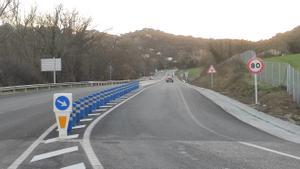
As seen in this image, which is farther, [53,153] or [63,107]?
[63,107]

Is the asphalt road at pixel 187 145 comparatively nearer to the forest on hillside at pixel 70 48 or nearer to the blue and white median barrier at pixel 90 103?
the blue and white median barrier at pixel 90 103

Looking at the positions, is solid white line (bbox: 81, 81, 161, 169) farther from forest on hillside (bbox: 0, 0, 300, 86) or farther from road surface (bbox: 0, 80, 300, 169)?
forest on hillside (bbox: 0, 0, 300, 86)

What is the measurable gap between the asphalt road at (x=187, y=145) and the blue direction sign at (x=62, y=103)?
44.2 inches

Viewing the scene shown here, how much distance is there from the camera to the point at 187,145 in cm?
1124

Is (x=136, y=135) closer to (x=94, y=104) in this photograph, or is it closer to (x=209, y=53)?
(x=94, y=104)

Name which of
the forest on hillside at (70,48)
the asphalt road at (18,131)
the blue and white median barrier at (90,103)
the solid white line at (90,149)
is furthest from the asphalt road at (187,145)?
the forest on hillside at (70,48)

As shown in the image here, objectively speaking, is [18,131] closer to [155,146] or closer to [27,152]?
[27,152]

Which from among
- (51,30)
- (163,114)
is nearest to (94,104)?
(163,114)

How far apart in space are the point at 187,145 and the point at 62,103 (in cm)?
369

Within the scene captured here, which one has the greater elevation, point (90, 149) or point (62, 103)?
point (62, 103)

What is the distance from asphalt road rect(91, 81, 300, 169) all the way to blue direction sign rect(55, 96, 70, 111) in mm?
1124

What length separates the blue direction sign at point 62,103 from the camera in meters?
12.6

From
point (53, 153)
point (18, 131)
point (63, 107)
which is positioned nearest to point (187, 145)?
point (53, 153)

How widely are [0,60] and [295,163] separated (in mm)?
49710
